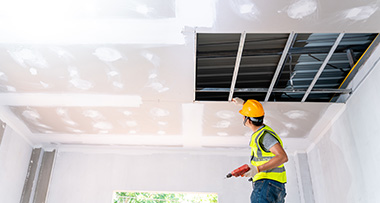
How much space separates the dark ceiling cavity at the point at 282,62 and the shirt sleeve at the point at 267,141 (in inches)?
31.9

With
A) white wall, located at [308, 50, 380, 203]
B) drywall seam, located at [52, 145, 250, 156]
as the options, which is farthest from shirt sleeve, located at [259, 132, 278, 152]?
drywall seam, located at [52, 145, 250, 156]

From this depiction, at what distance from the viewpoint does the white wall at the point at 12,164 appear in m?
4.63

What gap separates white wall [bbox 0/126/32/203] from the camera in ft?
15.2

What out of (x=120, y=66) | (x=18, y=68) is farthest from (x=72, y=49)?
(x=18, y=68)

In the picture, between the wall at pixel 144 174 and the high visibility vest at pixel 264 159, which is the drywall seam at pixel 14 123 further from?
the high visibility vest at pixel 264 159

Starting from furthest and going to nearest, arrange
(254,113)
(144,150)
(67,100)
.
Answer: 1. (144,150)
2. (67,100)
3. (254,113)

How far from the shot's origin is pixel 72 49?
327 cm

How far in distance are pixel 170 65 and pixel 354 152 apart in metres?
2.25

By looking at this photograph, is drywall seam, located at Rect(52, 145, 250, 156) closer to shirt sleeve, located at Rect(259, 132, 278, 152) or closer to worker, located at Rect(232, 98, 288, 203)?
worker, located at Rect(232, 98, 288, 203)

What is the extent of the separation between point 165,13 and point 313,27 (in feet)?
4.20

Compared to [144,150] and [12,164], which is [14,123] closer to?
[12,164]

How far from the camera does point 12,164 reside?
4848 mm

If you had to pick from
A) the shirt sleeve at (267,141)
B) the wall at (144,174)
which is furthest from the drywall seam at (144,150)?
the shirt sleeve at (267,141)

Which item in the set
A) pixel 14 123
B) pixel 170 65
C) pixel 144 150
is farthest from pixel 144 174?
pixel 170 65
